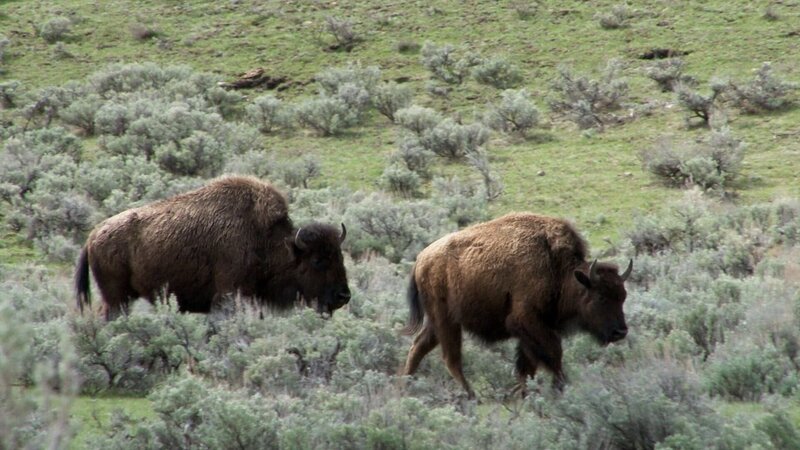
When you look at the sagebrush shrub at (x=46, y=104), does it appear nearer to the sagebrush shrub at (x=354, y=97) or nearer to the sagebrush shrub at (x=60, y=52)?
the sagebrush shrub at (x=60, y=52)

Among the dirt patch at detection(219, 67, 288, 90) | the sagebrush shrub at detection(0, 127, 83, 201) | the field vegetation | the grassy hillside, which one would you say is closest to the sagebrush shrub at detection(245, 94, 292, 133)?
the field vegetation

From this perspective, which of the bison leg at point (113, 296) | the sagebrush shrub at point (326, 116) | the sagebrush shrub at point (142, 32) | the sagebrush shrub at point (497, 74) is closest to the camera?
the bison leg at point (113, 296)

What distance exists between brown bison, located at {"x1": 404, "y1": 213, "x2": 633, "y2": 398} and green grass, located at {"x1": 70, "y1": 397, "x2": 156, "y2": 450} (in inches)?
94.7

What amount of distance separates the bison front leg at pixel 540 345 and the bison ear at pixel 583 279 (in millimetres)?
455

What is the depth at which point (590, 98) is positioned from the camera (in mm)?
23469

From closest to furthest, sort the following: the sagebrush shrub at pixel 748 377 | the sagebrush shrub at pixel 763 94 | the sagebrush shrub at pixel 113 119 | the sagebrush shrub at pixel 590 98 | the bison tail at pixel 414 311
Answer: the sagebrush shrub at pixel 748 377, the bison tail at pixel 414 311, the sagebrush shrub at pixel 763 94, the sagebrush shrub at pixel 590 98, the sagebrush shrub at pixel 113 119

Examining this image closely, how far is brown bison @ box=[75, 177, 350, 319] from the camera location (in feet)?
34.5

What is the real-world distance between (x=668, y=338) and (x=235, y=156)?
12988mm

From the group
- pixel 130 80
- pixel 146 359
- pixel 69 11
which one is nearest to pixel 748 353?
pixel 146 359

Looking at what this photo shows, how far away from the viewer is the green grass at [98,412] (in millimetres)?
7652

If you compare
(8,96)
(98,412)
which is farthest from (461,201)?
(8,96)

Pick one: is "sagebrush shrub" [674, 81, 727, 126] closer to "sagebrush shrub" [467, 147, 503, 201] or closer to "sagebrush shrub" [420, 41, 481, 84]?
"sagebrush shrub" [467, 147, 503, 201]

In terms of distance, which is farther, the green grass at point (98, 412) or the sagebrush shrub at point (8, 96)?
the sagebrush shrub at point (8, 96)

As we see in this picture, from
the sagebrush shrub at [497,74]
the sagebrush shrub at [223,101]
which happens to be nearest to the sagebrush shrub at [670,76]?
the sagebrush shrub at [497,74]
